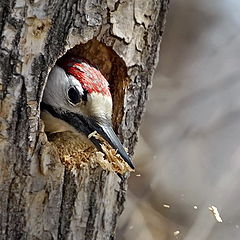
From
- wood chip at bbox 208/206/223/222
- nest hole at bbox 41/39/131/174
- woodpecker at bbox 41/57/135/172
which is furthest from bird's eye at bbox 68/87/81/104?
wood chip at bbox 208/206/223/222

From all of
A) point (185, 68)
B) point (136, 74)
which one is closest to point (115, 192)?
point (136, 74)

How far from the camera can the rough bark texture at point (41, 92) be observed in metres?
1.61

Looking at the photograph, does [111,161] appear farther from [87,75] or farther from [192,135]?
[192,135]

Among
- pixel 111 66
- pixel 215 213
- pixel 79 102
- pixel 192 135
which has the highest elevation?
pixel 111 66

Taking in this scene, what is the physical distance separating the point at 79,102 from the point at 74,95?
0.03 metres

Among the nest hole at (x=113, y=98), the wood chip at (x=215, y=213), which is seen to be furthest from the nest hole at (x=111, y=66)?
the wood chip at (x=215, y=213)

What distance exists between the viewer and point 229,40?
3.03m

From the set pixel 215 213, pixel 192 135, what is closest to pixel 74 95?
pixel 215 213

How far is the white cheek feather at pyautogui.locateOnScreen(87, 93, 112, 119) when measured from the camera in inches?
67.8

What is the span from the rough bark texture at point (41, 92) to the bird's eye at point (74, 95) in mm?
135

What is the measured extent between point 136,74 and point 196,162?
3.77ft

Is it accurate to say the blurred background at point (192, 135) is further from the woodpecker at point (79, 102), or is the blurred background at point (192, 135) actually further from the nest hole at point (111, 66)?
the woodpecker at point (79, 102)

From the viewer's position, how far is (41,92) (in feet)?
5.36

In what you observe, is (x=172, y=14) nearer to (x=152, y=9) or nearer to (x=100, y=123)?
(x=152, y=9)
